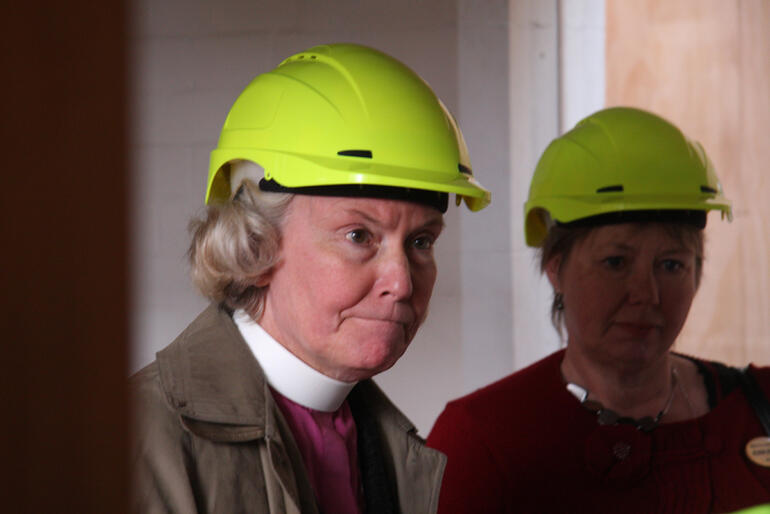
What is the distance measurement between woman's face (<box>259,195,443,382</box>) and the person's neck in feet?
2.74

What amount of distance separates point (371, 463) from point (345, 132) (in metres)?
0.61

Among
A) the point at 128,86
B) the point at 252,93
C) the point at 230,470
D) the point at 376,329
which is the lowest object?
the point at 230,470

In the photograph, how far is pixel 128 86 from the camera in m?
0.33

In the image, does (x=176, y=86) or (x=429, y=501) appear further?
(x=176, y=86)

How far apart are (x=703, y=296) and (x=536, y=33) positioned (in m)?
1.32

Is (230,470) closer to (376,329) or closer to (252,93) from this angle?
(376,329)

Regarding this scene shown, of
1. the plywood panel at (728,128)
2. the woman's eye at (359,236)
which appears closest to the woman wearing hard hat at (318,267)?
the woman's eye at (359,236)

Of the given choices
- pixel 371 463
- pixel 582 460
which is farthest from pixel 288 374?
pixel 582 460

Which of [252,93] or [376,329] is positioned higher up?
[252,93]

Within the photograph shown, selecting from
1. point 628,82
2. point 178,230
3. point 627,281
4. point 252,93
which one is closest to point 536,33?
point 628,82

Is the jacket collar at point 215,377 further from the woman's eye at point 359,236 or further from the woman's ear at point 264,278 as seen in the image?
the woman's eye at point 359,236

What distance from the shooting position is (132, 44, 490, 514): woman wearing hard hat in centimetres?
147

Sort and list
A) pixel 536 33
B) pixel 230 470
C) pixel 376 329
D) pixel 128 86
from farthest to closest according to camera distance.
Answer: pixel 536 33 < pixel 376 329 < pixel 230 470 < pixel 128 86

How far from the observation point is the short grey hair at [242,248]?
5.09 feet
